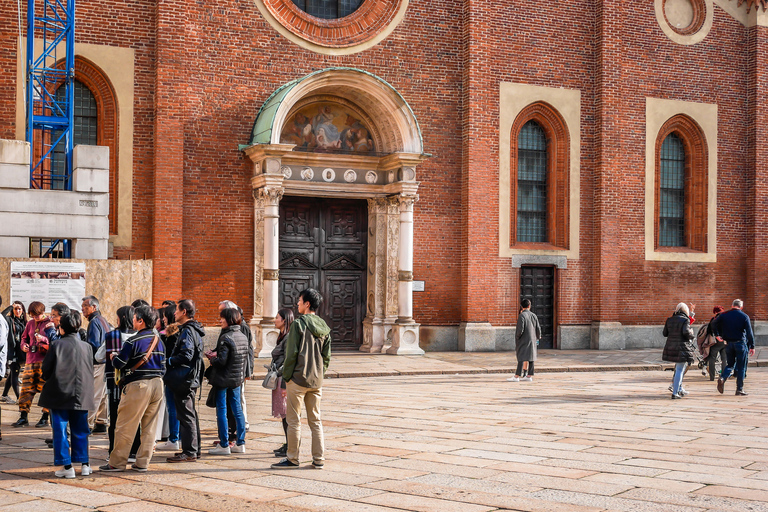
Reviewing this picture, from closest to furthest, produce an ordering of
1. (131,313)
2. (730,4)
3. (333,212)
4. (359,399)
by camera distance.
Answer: (131,313)
(359,399)
(333,212)
(730,4)

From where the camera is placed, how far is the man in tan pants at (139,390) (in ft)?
26.8

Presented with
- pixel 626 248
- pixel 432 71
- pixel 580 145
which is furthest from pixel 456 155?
pixel 626 248

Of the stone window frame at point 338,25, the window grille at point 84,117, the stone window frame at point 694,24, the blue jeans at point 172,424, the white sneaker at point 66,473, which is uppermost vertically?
the stone window frame at point 694,24

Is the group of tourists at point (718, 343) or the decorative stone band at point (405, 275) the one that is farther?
the decorative stone band at point (405, 275)

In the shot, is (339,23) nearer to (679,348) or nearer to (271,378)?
(679,348)

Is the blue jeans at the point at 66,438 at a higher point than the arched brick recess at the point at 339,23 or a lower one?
lower

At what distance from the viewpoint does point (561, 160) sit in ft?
76.7

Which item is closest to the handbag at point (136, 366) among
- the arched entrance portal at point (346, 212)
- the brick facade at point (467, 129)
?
the brick facade at point (467, 129)

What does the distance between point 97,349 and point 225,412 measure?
1.70 metres

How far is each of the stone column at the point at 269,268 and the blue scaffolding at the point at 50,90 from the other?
4.13 m

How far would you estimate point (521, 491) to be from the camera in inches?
290

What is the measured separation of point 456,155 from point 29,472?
15339 mm

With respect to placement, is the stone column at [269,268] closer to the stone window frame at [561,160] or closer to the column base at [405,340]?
the column base at [405,340]

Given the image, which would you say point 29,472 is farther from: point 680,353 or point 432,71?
point 432,71
